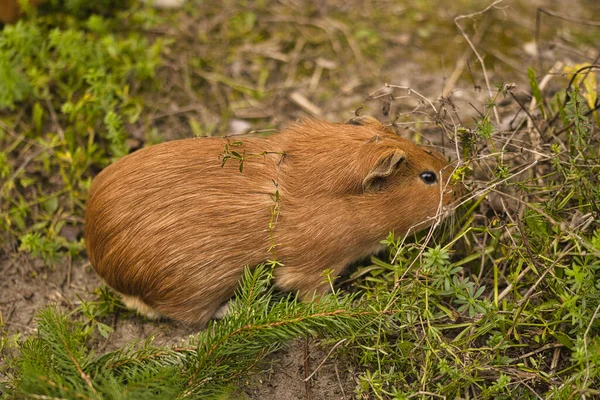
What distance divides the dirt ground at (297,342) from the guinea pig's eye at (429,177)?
54 centimetres

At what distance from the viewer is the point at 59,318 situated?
332 centimetres

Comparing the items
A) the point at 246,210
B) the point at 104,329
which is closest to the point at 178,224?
the point at 246,210

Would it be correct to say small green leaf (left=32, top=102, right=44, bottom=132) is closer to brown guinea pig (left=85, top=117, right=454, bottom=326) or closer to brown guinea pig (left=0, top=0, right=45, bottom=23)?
brown guinea pig (left=0, top=0, right=45, bottom=23)

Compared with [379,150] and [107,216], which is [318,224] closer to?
[379,150]

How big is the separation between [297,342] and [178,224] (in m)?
1.05

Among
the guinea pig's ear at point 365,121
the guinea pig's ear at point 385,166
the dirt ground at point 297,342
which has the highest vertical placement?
the guinea pig's ear at point 365,121

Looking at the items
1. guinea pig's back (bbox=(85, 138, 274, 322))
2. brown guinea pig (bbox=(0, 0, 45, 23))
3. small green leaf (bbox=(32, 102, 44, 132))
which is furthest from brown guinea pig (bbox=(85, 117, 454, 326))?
brown guinea pig (bbox=(0, 0, 45, 23))

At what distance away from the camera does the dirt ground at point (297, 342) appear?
3707mm

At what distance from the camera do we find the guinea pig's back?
3.67 meters

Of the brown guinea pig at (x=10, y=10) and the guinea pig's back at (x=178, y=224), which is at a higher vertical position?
the brown guinea pig at (x=10, y=10)

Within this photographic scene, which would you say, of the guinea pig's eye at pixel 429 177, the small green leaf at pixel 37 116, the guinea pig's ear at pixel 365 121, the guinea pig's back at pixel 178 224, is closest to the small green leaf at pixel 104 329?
the guinea pig's back at pixel 178 224

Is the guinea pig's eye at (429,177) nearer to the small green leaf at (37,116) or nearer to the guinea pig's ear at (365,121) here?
the guinea pig's ear at (365,121)

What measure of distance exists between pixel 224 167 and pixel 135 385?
145cm

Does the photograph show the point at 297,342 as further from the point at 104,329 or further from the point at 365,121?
the point at 365,121
